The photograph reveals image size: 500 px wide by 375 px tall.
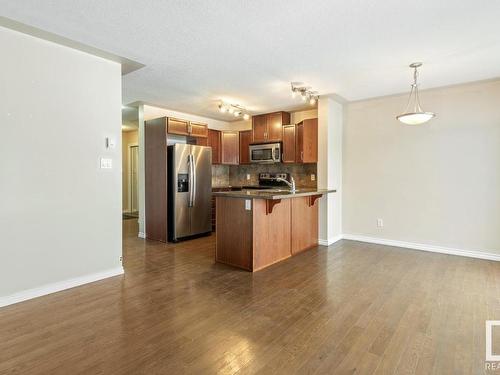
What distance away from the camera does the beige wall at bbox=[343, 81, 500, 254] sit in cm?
397

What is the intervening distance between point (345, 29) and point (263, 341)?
104 inches

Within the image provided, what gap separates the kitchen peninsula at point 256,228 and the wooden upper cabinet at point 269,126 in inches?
77.5

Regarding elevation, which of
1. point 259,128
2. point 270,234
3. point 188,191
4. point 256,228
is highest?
point 259,128

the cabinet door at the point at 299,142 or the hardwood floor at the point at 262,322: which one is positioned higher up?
the cabinet door at the point at 299,142

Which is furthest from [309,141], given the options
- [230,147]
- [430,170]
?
[230,147]

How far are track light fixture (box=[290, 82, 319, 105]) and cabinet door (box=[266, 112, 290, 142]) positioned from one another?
43.2 inches

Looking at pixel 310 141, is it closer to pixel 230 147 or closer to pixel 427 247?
pixel 230 147

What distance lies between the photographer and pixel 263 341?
1997 mm

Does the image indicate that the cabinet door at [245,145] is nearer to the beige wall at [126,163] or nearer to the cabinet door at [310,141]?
the cabinet door at [310,141]

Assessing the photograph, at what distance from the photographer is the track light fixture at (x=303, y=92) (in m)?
4.14

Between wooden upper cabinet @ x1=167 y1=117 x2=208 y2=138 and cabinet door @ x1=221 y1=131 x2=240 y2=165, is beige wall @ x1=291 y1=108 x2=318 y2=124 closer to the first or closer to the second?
cabinet door @ x1=221 y1=131 x2=240 y2=165

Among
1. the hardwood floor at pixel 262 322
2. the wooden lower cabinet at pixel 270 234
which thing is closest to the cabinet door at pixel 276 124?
the wooden lower cabinet at pixel 270 234

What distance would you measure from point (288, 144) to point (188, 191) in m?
2.14

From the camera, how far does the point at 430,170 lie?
14.4ft
